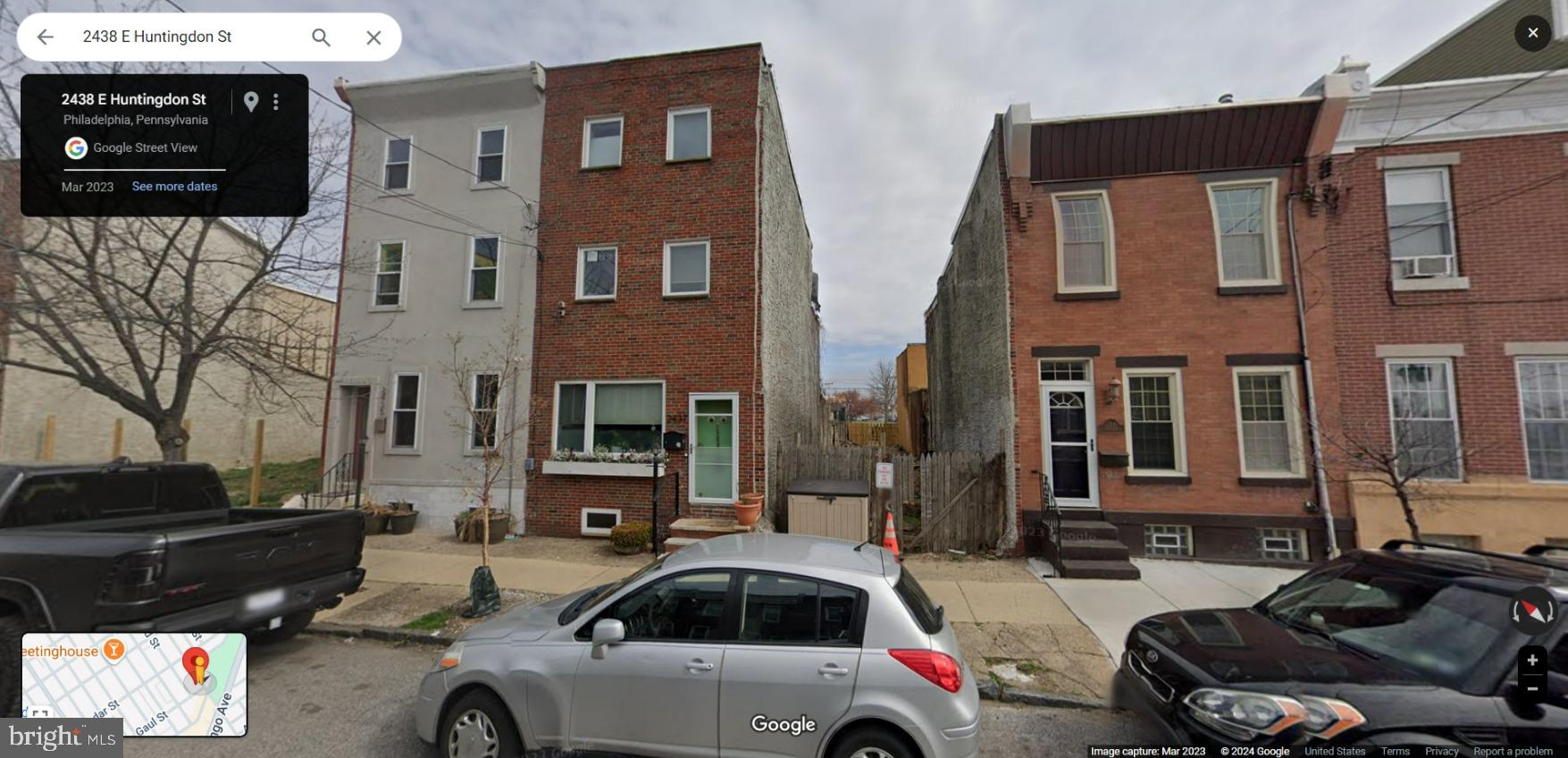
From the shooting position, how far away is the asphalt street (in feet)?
12.3

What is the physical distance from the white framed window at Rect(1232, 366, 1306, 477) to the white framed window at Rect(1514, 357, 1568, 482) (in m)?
3.07

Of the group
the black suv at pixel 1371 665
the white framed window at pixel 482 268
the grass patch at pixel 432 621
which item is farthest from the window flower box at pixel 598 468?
the black suv at pixel 1371 665

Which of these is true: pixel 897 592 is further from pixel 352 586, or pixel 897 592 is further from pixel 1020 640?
pixel 352 586

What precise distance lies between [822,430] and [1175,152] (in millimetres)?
14259

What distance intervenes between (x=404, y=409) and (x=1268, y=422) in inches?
626

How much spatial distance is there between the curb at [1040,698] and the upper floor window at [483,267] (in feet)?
36.4

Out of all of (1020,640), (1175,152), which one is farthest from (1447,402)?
(1020,640)

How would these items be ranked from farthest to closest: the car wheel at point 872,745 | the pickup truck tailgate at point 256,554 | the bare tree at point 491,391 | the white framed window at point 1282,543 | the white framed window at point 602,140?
1. the white framed window at point 602,140
2. the bare tree at point 491,391
3. the white framed window at point 1282,543
4. the pickup truck tailgate at point 256,554
5. the car wheel at point 872,745

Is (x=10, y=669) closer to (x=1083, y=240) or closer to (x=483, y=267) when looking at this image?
(x=483, y=267)

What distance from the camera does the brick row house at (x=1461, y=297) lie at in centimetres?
823

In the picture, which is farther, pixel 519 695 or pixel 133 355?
pixel 133 355

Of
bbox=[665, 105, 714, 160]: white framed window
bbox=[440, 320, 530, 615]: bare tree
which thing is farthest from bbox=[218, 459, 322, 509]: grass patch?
bbox=[665, 105, 714, 160]: white framed window

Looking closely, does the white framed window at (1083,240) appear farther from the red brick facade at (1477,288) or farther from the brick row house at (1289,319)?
the red brick facade at (1477,288)

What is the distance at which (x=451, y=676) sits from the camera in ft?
11.4
